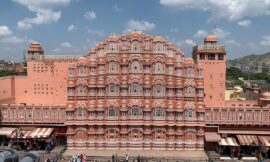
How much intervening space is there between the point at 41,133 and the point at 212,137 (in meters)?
20.3

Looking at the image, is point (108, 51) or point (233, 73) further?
point (233, 73)

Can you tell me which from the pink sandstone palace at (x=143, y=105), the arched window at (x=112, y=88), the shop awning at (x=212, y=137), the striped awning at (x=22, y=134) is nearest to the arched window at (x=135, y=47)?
the pink sandstone palace at (x=143, y=105)

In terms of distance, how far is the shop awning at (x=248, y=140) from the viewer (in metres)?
39.5

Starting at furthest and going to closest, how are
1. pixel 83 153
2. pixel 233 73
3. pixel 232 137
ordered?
1. pixel 233 73
2. pixel 232 137
3. pixel 83 153

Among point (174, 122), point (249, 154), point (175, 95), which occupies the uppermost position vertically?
point (175, 95)

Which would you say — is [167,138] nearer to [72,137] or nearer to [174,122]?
[174,122]

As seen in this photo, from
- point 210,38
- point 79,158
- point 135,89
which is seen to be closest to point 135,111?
point 135,89

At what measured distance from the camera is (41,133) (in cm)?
4228

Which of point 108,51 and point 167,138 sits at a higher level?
point 108,51

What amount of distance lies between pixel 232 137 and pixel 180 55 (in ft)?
38.0

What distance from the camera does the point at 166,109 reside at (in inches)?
1565

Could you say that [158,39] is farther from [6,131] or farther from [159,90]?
[6,131]

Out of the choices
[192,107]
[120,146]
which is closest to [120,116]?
[120,146]

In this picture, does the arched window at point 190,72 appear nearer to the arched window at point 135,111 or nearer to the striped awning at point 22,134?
the arched window at point 135,111
